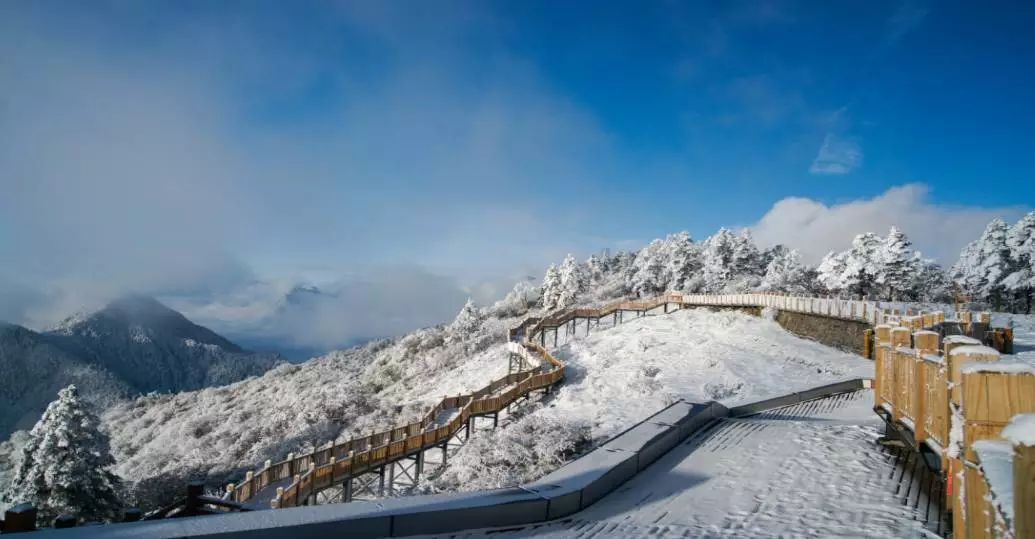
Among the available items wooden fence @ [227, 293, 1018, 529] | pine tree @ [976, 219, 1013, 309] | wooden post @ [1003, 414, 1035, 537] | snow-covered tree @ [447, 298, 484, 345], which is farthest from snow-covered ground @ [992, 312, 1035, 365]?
snow-covered tree @ [447, 298, 484, 345]

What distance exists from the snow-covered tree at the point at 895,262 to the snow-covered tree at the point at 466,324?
3742 cm

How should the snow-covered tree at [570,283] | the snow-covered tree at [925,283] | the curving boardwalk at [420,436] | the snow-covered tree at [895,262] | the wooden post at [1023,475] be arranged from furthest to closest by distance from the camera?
the snow-covered tree at [570,283] → the snow-covered tree at [925,283] → the snow-covered tree at [895,262] → the curving boardwalk at [420,436] → the wooden post at [1023,475]

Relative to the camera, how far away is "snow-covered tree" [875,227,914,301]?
46.7 metres

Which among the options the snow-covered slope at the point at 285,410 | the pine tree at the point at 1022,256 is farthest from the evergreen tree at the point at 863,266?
the snow-covered slope at the point at 285,410

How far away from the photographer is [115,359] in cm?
12119

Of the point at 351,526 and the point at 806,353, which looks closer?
the point at 351,526

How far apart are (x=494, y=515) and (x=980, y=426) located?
4363 mm

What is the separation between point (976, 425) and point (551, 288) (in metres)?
72.2

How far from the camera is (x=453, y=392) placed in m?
38.7

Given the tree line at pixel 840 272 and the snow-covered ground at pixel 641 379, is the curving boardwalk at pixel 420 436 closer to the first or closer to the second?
the snow-covered ground at pixel 641 379

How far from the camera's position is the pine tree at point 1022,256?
127 ft

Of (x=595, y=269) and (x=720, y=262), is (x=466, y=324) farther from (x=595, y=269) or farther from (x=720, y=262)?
(x=595, y=269)

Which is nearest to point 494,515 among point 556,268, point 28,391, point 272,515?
point 272,515

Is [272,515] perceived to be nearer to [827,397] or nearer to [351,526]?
[351,526]
